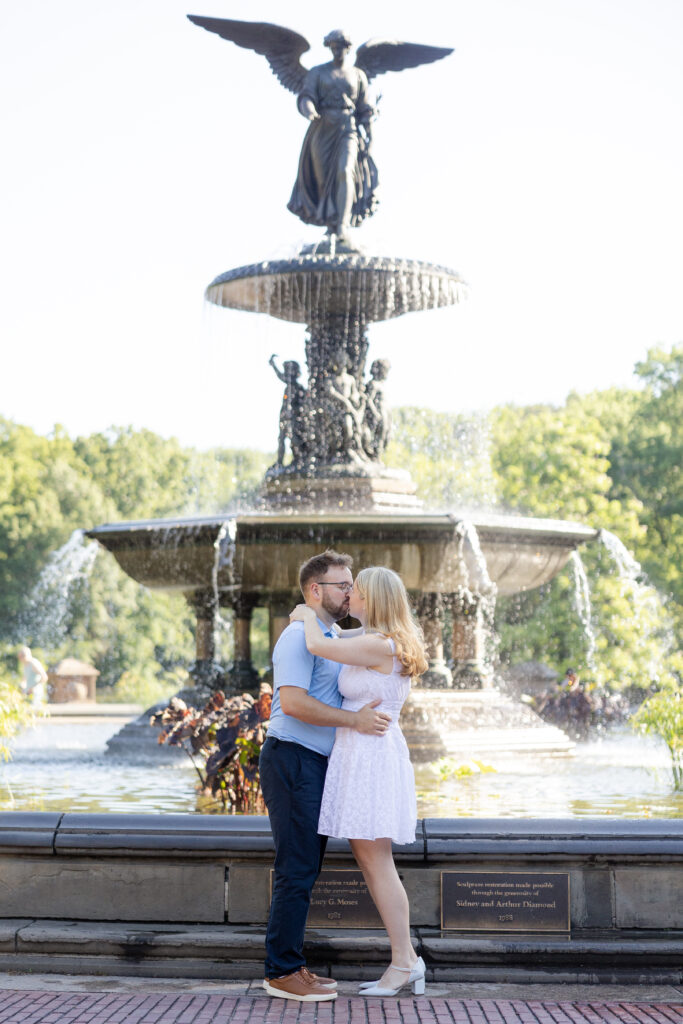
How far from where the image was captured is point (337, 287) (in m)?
15.6

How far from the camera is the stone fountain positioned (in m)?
13.7

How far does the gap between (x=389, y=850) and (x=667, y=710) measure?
4.69m

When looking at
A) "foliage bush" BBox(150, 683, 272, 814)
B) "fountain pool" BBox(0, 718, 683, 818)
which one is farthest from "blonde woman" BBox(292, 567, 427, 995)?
"fountain pool" BBox(0, 718, 683, 818)

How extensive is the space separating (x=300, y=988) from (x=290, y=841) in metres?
0.57

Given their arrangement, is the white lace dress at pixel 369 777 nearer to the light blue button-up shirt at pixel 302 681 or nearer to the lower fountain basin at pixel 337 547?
the light blue button-up shirt at pixel 302 681

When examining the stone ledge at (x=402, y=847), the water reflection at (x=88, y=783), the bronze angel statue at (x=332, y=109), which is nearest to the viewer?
the stone ledge at (x=402, y=847)

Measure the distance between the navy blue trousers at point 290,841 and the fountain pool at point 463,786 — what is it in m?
3.16

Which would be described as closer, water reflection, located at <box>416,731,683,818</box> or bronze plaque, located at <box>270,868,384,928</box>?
bronze plaque, located at <box>270,868,384,928</box>

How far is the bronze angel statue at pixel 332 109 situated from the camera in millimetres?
16016

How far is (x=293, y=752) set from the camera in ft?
19.3

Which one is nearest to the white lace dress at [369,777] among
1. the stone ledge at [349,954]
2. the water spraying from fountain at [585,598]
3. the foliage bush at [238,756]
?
the stone ledge at [349,954]

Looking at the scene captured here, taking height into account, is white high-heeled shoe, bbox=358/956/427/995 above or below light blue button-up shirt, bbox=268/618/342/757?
below

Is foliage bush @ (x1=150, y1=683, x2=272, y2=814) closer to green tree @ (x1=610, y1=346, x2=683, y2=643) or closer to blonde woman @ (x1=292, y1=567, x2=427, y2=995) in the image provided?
blonde woman @ (x1=292, y1=567, x2=427, y2=995)

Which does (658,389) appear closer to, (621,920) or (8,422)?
(8,422)
